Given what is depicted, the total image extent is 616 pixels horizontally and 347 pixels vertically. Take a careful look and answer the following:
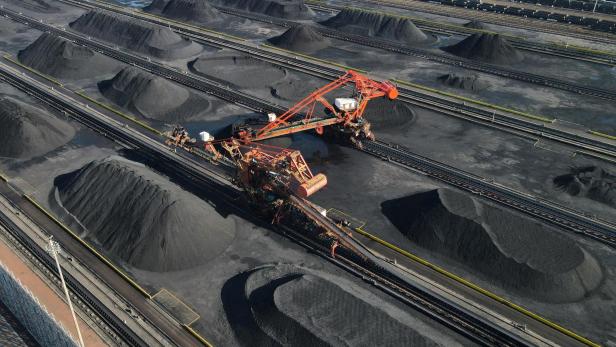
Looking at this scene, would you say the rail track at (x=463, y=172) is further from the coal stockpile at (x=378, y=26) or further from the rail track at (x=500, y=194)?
the coal stockpile at (x=378, y=26)

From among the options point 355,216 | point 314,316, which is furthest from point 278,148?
point 314,316

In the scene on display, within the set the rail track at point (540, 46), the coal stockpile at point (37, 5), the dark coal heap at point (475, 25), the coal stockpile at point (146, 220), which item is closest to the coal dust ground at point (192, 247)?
the coal stockpile at point (146, 220)

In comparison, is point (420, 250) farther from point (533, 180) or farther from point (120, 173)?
point (120, 173)

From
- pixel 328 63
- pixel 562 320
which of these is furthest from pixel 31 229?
pixel 328 63

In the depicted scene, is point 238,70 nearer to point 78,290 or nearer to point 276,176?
point 276,176

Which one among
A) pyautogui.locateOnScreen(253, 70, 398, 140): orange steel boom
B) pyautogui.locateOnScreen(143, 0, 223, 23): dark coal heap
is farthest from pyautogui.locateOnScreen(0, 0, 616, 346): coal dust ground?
pyautogui.locateOnScreen(143, 0, 223, 23): dark coal heap

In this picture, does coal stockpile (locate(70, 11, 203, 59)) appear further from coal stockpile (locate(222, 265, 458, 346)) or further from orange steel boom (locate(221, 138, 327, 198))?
coal stockpile (locate(222, 265, 458, 346))
